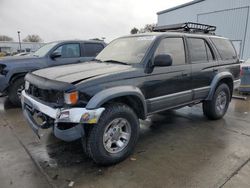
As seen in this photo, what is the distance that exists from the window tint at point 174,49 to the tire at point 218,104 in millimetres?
1397

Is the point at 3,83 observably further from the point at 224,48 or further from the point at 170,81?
the point at 224,48

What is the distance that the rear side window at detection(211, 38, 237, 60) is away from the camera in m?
4.67

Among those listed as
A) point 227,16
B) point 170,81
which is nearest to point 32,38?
point 227,16

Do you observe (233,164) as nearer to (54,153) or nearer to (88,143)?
(88,143)

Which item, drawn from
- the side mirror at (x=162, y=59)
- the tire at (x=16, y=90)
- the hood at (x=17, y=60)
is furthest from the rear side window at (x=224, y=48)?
the tire at (x=16, y=90)

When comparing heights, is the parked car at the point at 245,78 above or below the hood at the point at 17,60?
below

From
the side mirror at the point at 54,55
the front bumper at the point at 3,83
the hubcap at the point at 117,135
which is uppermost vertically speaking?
the side mirror at the point at 54,55

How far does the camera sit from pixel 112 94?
2.70 metres

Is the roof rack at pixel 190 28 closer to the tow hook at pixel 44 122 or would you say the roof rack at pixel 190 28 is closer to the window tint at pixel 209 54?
the window tint at pixel 209 54

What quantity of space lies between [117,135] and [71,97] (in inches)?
36.4

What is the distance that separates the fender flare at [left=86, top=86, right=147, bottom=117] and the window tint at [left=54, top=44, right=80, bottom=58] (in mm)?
4124

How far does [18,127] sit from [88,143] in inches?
93.1

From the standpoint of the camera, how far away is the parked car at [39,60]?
215 inches

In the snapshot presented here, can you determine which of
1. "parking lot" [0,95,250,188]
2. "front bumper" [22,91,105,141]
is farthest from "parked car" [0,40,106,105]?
"front bumper" [22,91,105,141]
